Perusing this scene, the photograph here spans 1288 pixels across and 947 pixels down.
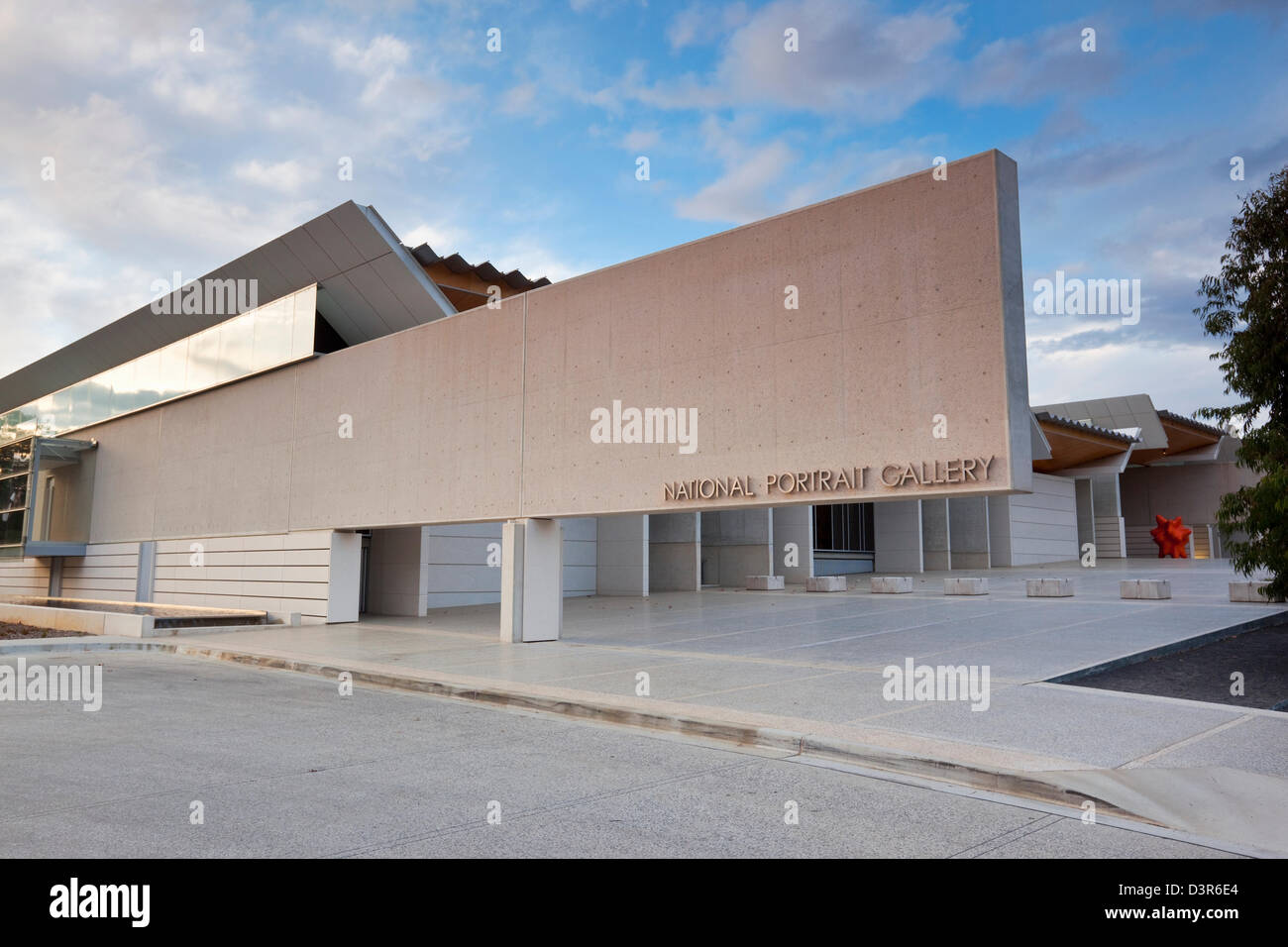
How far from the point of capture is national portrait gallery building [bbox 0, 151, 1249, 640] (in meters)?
11.2

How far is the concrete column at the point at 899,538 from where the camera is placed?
41.4 m

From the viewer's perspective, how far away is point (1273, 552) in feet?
33.7

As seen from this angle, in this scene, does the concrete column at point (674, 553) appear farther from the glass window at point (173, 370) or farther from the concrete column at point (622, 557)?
the glass window at point (173, 370)

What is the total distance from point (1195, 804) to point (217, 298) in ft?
92.5

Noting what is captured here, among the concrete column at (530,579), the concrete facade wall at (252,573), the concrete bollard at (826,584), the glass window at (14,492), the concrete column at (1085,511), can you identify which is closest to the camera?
the concrete column at (530,579)

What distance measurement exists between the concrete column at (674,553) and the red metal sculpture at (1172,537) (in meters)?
32.7

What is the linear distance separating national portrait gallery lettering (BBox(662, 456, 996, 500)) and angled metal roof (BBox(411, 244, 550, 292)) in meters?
12.7

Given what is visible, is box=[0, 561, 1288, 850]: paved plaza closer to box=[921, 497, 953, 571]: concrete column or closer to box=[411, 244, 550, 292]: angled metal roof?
box=[411, 244, 550, 292]: angled metal roof

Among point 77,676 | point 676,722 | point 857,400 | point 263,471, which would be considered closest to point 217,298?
point 263,471

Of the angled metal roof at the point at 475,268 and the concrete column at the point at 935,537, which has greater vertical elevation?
the angled metal roof at the point at 475,268

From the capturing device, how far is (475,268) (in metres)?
25.7

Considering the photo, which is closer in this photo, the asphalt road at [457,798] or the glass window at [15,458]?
the asphalt road at [457,798]

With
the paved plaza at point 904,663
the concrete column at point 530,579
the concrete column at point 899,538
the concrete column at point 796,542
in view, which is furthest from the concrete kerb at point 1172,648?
the concrete column at point 899,538
